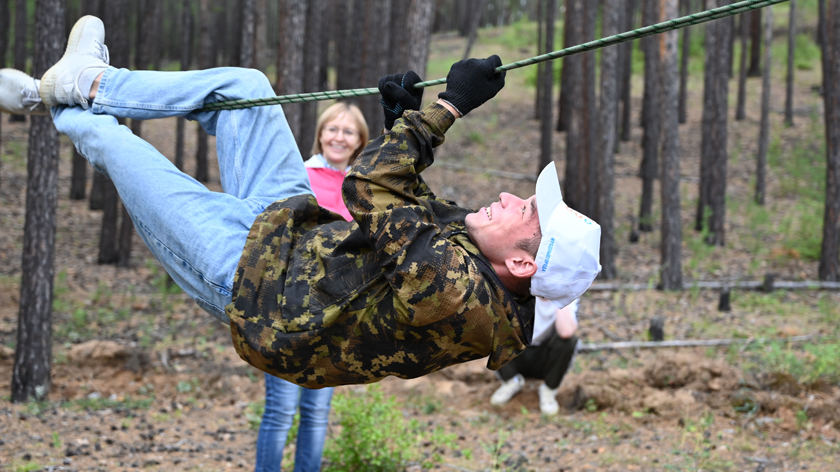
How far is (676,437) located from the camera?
518 cm

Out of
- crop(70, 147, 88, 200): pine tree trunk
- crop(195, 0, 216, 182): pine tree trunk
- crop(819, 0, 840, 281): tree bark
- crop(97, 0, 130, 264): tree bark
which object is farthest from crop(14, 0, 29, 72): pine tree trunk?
crop(819, 0, 840, 281): tree bark

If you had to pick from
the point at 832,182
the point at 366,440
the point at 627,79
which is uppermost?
the point at 627,79

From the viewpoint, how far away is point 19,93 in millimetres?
3059

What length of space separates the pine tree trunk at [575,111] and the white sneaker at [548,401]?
5879 millimetres

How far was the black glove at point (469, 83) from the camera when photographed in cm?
251

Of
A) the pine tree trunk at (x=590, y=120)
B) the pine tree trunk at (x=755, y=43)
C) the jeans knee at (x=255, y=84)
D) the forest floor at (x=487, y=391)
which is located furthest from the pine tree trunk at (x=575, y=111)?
the pine tree trunk at (x=755, y=43)

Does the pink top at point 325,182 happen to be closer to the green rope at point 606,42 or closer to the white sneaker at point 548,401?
the green rope at point 606,42

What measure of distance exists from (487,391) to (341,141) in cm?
335

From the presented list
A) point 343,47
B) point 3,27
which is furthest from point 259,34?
point 3,27

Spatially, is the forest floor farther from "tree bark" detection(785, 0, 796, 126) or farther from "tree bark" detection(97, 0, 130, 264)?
"tree bark" detection(785, 0, 796, 126)

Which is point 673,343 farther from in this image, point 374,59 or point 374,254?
point 374,59

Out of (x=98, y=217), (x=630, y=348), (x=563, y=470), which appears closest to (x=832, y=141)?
(x=630, y=348)

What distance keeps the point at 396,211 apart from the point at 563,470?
315 centimetres

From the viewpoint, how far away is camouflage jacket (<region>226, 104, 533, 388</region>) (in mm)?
2225
